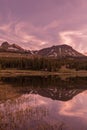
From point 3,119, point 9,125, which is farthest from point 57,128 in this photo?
point 3,119

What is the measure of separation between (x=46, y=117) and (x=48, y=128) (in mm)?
7365

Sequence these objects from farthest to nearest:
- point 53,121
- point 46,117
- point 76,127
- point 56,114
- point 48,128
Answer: point 56,114 < point 46,117 < point 53,121 < point 76,127 < point 48,128

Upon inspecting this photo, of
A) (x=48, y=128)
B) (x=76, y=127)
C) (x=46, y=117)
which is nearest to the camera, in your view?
(x=48, y=128)

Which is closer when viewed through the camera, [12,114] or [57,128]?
[57,128]

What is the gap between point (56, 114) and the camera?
40.5 meters

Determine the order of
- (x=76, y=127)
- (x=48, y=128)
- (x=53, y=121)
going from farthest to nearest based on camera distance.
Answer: (x=53, y=121) < (x=76, y=127) < (x=48, y=128)

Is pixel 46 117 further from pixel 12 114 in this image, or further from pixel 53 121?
pixel 12 114

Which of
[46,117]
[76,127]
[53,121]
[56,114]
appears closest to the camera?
[76,127]

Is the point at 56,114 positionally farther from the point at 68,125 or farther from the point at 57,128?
the point at 57,128

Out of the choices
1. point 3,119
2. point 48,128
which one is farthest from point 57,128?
point 3,119

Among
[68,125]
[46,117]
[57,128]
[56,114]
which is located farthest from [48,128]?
[56,114]

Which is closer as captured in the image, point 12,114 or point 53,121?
point 53,121

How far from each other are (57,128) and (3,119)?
819 centimetres

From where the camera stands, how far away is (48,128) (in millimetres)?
29609
